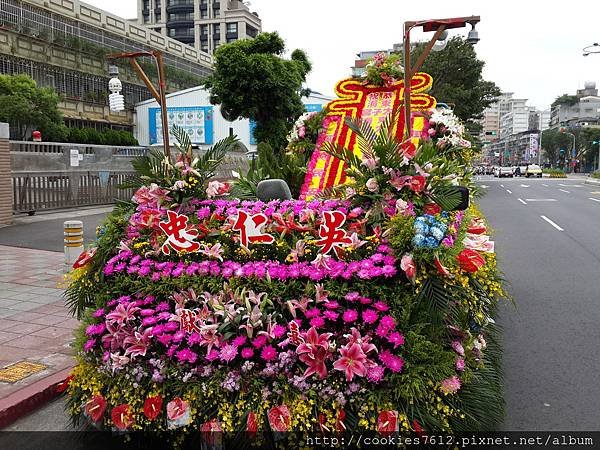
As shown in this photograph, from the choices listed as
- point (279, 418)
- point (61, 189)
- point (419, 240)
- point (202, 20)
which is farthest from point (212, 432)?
point (202, 20)

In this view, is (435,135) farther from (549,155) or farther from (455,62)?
(549,155)

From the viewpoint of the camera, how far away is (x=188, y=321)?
3092 mm

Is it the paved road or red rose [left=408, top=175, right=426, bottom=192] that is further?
the paved road

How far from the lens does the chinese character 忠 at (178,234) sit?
3490 millimetres

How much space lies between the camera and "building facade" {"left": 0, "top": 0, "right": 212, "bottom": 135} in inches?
1414

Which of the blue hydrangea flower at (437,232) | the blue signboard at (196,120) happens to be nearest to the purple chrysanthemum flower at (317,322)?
the blue hydrangea flower at (437,232)

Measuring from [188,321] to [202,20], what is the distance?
84695 millimetres

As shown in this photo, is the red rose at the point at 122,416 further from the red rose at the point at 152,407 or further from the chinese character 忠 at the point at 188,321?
the chinese character 忠 at the point at 188,321

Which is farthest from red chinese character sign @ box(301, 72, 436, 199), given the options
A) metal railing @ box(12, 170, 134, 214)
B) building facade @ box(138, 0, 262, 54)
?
building facade @ box(138, 0, 262, 54)

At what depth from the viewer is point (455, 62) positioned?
29.7 m

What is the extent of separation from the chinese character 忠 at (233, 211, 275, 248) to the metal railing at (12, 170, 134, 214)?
897 cm

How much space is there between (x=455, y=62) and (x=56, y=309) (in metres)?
27.9

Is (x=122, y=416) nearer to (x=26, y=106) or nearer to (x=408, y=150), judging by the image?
(x=408, y=150)

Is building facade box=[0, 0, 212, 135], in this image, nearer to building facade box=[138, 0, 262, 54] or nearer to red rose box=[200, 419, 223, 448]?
building facade box=[138, 0, 262, 54]
